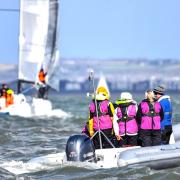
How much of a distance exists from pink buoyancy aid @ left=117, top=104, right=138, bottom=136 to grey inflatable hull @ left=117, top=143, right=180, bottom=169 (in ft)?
2.13

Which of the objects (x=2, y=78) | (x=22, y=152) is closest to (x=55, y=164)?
(x=22, y=152)

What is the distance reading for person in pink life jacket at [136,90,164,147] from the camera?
13.6 m

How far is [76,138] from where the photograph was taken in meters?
13.3

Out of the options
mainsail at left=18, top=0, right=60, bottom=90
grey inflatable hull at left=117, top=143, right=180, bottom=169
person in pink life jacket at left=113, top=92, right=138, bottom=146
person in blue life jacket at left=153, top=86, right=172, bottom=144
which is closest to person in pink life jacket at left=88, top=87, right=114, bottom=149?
person in pink life jacket at left=113, top=92, right=138, bottom=146

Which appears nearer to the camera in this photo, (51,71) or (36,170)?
(36,170)

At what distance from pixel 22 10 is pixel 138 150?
2222 centimetres

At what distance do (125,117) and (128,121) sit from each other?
0.09 m

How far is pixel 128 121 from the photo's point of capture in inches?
539

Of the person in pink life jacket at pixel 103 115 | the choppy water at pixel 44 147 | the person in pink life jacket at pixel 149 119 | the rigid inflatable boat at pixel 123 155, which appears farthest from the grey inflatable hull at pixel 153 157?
the person in pink life jacket at pixel 103 115

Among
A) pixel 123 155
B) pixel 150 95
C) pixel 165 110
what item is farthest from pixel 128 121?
pixel 123 155

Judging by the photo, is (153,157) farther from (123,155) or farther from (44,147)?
(44,147)

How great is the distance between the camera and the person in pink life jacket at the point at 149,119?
534 inches

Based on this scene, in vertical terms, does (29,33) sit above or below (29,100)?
above

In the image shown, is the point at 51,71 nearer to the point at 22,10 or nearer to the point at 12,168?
the point at 22,10
